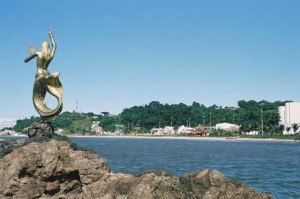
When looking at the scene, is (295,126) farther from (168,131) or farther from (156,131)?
(156,131)

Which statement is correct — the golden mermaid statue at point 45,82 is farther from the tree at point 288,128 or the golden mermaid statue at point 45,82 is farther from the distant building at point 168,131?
the distant building at point 168,131

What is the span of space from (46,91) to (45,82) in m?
0.68

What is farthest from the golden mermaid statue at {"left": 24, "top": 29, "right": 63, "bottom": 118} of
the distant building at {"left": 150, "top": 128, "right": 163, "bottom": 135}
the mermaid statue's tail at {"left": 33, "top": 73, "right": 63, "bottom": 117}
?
the distant building at {"left": 150, "top": 128, "right": 163, "bottom": 135}

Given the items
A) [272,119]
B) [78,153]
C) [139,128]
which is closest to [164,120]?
[139,128]

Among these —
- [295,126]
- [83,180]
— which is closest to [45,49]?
[83,180]

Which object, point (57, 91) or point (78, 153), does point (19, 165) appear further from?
point (57, 91)

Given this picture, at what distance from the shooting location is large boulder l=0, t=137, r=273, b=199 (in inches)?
528

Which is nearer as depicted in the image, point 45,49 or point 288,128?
point 45,49

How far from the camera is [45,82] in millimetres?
23500

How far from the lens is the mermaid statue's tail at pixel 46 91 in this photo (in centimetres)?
2330

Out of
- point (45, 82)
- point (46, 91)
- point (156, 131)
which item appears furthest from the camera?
point (156, 131)

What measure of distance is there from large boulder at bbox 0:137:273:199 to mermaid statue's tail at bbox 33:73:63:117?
5.93 meters

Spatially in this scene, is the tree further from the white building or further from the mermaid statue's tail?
the mermaid statue's tail

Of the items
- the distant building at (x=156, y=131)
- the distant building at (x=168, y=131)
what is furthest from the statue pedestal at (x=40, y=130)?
the distant building at (x=156, y=131)
